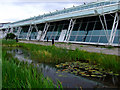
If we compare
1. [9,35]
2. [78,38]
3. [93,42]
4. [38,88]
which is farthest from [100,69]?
[9,35]

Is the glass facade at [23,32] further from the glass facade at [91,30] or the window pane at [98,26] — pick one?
the window pane at [98,26]

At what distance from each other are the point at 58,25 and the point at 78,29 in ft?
16.6

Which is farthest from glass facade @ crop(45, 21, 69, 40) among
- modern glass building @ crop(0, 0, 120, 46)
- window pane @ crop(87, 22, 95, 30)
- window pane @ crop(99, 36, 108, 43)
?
window pane @ crop(99, 36, 108, 43)

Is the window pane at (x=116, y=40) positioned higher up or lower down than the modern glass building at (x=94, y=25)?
lower down

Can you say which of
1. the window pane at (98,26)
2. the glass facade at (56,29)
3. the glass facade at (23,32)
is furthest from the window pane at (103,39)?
the glass facade at (23,32)

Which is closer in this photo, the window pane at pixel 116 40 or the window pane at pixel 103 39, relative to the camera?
the window pane at pixel 116 40

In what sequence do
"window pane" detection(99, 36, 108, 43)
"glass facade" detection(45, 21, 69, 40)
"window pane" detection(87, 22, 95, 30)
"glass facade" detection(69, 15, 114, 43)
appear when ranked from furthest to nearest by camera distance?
1. "glass facade" detection(45, 21, 69, 40)
2. "window pane" detection(87, 22, 95, 30)
3. "glass facade" detection(69, 15, 114, 43)
4. "window pane" detection(99, 36, 108, 43)

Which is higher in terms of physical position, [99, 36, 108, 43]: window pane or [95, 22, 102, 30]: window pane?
[95, 22, 102, 30]: window pane

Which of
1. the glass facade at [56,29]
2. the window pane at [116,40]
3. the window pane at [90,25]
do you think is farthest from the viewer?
the glass facade at [56,29]

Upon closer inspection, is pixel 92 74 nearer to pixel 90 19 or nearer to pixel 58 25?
pixel 90 19

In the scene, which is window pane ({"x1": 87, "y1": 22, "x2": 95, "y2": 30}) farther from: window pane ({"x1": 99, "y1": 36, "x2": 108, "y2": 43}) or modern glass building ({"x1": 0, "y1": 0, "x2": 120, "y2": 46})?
window pane ({"x1": 99, "y1": 36, "x2": 108, "y2": 43})

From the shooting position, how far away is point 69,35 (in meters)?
17.4

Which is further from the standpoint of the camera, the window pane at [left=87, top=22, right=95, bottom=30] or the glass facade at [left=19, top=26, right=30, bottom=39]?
the glass facade at [left=19, top=26, right=30, bottom=39]

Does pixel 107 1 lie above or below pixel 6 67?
above
